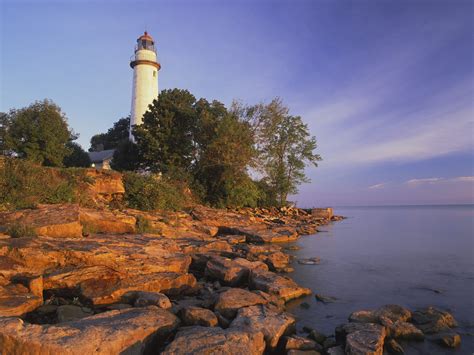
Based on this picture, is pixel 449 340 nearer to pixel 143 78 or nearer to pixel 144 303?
pixel 144 303

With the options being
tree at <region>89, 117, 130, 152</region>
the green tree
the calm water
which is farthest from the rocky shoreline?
tree at <region>89, 117, 130, 152</region>

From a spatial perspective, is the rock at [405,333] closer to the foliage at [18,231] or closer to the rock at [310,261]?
the rock at [310,261]

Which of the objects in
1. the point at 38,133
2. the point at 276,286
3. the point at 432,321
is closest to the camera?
the point at 432,321

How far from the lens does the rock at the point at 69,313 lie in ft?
18.6

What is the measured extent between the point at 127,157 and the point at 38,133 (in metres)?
6.92

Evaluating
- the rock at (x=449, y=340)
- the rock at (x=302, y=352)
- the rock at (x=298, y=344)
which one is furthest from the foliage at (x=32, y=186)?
the rock at (x=449, y=340)

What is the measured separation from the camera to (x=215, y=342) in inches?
177

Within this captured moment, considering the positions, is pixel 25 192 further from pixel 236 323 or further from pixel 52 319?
pixel 236 323

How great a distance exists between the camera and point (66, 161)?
29.5 meters

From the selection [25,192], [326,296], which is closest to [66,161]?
[25,192]

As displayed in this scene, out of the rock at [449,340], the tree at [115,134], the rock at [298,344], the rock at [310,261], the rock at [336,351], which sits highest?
the tree at [115,134]

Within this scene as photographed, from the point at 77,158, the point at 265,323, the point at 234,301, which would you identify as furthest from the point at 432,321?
the point at 77,158

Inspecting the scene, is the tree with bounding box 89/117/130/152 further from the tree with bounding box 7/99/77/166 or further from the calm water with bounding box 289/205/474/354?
the calm water with bounding box 289/205/474/354

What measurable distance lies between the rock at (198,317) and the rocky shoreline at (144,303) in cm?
2
